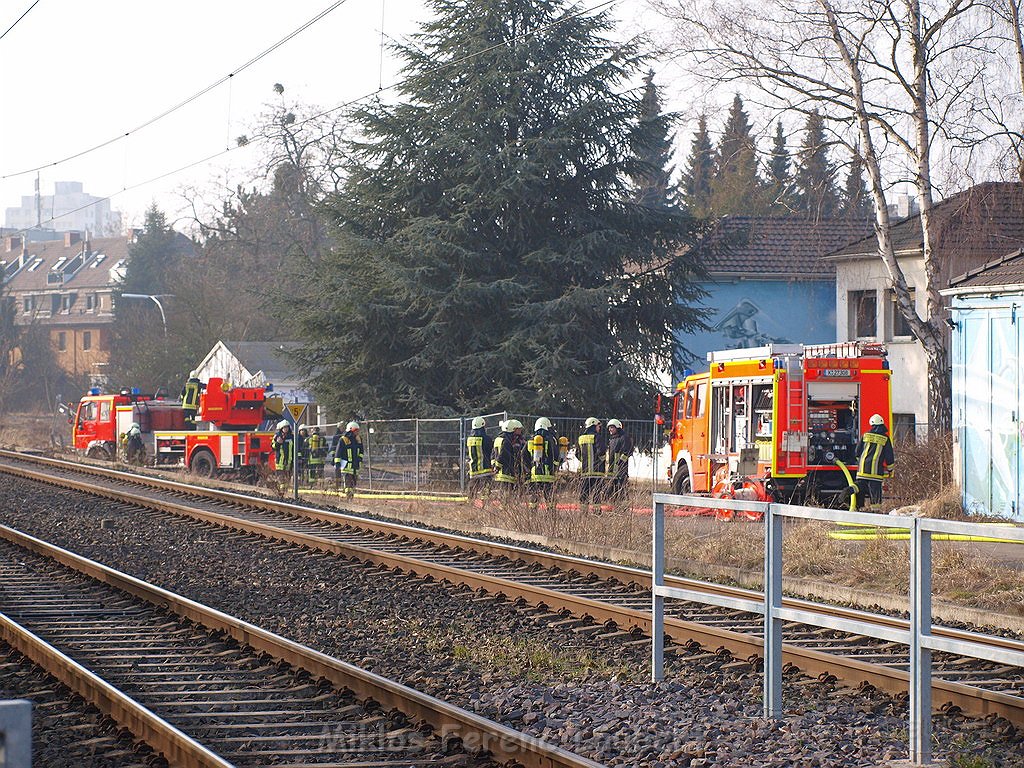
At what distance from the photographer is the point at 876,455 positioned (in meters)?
20.6

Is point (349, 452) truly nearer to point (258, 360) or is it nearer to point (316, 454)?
point (316, 454)

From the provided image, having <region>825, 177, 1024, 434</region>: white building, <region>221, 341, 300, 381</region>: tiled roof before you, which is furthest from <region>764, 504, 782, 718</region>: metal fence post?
<region>221, 341, 300, 381</region>: tiled roof

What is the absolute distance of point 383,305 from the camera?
33.4 m

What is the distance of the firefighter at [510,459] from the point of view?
22.9m

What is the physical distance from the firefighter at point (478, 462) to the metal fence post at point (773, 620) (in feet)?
52.0

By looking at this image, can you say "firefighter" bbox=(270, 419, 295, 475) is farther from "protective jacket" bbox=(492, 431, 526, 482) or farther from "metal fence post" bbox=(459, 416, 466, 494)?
"protective jacket" bbox=(492, 431, 526, 482)

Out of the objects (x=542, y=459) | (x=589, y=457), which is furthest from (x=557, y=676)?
(x=589, y=457)

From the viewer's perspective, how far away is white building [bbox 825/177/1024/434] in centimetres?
3137

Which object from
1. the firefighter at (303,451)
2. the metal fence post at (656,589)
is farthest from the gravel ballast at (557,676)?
the firefighter at (303,451)

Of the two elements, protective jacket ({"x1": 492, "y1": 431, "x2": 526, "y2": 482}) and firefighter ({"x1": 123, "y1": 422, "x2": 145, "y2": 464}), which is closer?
protective jacket ({"x1": 492, "y1": 431, "x2": 526, "y2": 482})

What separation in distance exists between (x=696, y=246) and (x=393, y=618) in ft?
79.0

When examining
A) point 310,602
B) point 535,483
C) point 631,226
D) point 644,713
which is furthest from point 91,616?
point 631,226

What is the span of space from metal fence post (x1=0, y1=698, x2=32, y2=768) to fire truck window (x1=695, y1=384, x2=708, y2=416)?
2182cm

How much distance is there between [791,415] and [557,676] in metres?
13.3
